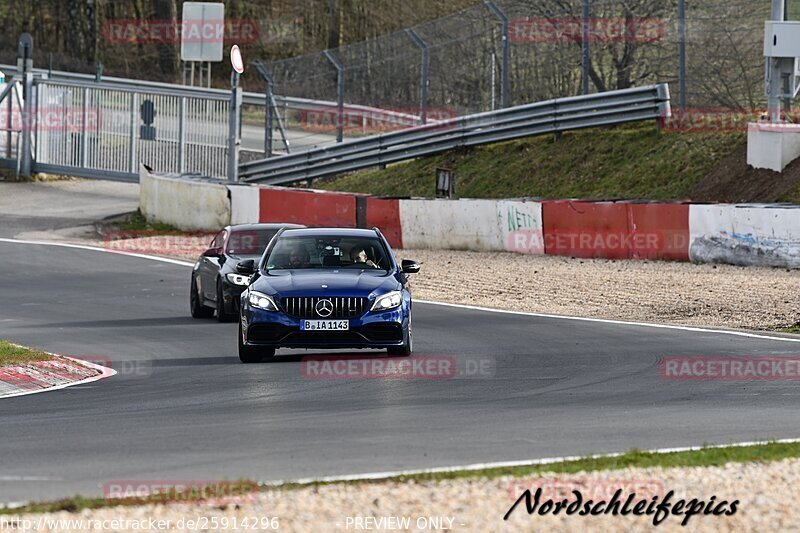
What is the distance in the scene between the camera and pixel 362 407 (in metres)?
12.2

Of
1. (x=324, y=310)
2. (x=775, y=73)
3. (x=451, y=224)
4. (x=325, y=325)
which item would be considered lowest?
(x=325, y=325)

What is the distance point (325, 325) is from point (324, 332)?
0.22ft

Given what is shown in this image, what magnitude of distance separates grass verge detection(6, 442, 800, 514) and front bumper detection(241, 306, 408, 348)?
5.28 meters

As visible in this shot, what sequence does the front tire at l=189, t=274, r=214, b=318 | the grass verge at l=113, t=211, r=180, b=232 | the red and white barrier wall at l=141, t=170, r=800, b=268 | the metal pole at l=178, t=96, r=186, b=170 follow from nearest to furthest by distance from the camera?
1. the front tire at l=189, t=274, r=214, b=318
2. the red and white barrier wall at l=141, t=170, r=800, b=268
3. the grass verge at l=113, t=211, r=180, b=232
4. the metal pole at l=178, t=96, r=186, b=170

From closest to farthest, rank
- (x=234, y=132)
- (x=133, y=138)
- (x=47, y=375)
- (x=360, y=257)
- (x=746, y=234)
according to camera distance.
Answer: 1. (x=47, y=375)
2. (x=360, y=257)
3. (x=746, y=234)
4. (x=234, y=132)
5. (x=133, y=138)

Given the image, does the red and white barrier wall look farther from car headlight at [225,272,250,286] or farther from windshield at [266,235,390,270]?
windshield at [266,235,390,270]

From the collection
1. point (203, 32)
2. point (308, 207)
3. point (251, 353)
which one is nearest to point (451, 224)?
point (308, 207)

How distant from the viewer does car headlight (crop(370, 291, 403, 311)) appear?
14.9 m

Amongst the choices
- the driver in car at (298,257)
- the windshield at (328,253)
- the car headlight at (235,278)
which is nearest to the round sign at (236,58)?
the car headlight at (235,278)

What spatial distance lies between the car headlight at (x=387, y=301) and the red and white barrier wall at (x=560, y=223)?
1064 cm

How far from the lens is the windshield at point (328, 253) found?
52.1 ft

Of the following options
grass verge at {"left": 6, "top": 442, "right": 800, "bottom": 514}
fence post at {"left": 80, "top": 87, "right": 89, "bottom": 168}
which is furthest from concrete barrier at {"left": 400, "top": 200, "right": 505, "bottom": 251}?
grass verge at {"left": 6, "top": 442, "right": 800, "bottom": 514}

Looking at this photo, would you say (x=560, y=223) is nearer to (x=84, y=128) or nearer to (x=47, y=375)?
(x=47, y=375)

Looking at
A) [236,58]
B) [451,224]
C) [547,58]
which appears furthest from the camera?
[547,58]
